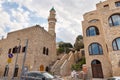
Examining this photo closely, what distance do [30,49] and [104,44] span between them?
44.8 feet

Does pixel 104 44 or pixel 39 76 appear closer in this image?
pixel 39 76

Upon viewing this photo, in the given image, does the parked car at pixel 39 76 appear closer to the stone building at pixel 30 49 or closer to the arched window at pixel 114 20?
the stone building at pixel 30 49

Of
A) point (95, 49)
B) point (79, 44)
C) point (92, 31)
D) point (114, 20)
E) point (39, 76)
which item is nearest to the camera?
point (39, 76)

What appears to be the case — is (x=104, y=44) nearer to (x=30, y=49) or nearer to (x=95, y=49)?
(x=95, y=49)

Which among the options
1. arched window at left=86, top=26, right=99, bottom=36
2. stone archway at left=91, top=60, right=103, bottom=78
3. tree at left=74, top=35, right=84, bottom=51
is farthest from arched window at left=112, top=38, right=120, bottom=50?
tree at left=74, top=35, right=84, bottom=51

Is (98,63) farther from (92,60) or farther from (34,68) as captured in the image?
(34,68)

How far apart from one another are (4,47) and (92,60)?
19.9 meters

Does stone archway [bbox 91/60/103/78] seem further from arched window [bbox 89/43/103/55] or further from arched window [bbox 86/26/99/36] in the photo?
arched window [bbox 86/26/99/36]

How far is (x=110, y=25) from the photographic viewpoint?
17.5 meters

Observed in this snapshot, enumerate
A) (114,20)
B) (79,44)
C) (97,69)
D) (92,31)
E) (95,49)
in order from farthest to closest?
(79,44) → (92,31) → (95,49) → (97,69) → (114,20)

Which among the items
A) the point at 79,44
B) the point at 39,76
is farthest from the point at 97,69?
the point at 79,44

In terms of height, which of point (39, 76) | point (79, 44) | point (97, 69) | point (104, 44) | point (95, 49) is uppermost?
point (79, 44)

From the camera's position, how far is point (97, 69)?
18000mm

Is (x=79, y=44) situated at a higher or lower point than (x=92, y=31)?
higher
